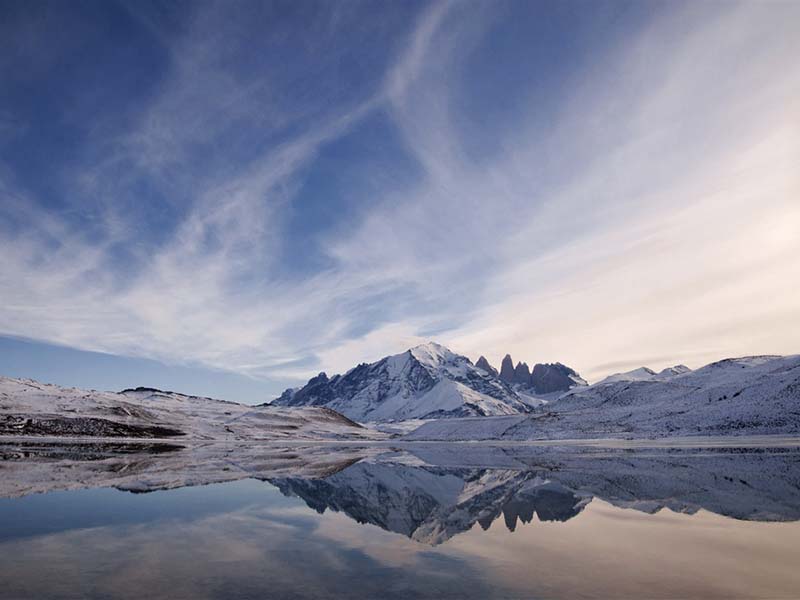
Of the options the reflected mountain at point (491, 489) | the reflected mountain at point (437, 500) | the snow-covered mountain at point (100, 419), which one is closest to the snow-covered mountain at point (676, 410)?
the snow-covered mountain at point (100, 419)

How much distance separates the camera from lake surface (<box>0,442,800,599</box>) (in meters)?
8.73

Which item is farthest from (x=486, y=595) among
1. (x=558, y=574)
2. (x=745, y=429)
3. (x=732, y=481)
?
(x=745, y=429)

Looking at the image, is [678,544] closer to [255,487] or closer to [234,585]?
[234,585]

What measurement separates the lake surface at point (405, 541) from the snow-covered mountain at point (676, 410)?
8353 centimetres

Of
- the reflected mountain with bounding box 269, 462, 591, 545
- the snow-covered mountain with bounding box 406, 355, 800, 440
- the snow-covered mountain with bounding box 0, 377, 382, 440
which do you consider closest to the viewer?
the reflected mountain with bounding box 269, 462, 591, 545

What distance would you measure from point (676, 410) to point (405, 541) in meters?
118

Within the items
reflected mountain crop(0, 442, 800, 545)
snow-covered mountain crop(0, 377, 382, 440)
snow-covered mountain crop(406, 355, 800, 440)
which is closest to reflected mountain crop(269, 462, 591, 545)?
reflected mountain crop(0, 442, 800, 545)

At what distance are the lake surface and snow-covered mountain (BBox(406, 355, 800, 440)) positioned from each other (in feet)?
274

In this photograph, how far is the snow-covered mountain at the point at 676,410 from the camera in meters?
91.4

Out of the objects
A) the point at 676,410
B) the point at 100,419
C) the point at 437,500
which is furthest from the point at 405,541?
the point at 100,419

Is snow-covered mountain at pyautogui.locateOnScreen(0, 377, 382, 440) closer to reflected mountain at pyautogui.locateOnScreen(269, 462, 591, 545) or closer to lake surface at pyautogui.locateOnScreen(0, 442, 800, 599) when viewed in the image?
reflected mountain at pyautogui.locateOnScreen(269, 462, 591, 545)

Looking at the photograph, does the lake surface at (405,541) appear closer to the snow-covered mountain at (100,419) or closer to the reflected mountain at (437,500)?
the reflected mountain at (437,500)

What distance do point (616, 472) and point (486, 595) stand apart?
86.7 ft

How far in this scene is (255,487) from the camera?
2458 centimetres
